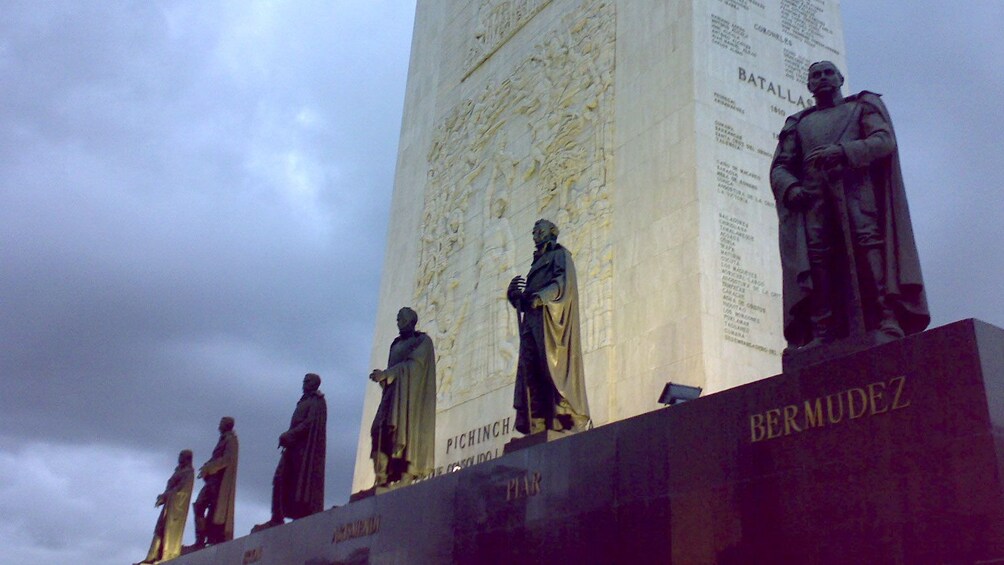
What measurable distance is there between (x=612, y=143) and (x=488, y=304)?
331 centimetres

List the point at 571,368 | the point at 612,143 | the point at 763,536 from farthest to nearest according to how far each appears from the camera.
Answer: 1. the point at 612,143
2. the point at 571,368
3. the point at 763,536

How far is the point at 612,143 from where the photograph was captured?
13.9m

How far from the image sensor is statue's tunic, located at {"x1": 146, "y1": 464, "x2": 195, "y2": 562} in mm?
15742

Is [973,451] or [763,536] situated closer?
[973,451]

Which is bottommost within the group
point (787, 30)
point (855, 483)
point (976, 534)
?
point (976, 534)

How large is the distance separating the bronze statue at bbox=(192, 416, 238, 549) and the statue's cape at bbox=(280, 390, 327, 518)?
97.0 inches

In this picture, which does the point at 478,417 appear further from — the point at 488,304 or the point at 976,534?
the point at 976,534

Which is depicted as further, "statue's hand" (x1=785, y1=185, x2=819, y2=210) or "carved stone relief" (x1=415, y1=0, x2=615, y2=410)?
"carved stone relief" (x1=415, y1=0, x2=615, y2=410)

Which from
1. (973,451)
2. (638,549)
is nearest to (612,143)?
(638,549)

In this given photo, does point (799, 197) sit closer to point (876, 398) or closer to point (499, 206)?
point (876, 398)

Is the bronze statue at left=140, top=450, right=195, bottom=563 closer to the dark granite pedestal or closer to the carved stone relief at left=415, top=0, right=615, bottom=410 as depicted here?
the carved stone relief at left=415, top=0, right=615, bottom=410

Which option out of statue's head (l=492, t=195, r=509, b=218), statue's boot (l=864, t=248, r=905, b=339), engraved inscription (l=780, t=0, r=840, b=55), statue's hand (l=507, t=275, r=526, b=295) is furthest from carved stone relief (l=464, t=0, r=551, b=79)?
statue's boot (l=864, t=248, r=905, b=339)

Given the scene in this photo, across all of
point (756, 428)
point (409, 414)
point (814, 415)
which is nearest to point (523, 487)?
point (756, 428)

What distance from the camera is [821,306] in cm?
681
